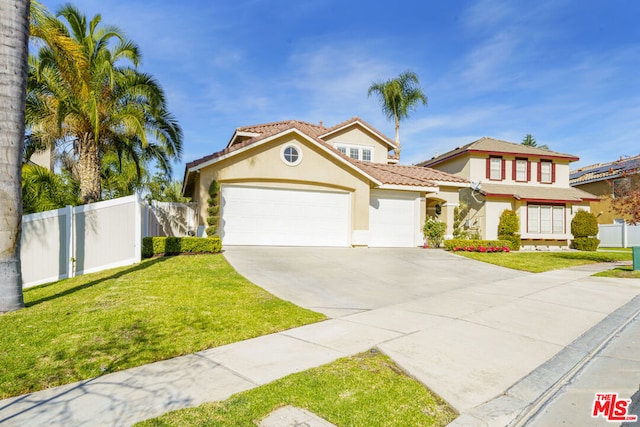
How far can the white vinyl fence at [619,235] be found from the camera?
30.5m

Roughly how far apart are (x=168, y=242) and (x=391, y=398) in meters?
11.2

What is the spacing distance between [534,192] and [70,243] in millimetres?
26703

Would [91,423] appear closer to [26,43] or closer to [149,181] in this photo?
[26,43]

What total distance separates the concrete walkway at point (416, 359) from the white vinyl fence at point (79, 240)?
306 inches

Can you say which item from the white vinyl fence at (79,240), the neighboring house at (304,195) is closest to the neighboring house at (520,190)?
the neighboring house at (304,195)

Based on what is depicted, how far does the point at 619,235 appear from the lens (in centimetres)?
3105

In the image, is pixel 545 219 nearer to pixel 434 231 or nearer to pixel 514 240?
pixel 514 240

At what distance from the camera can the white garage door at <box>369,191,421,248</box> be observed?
765 inches

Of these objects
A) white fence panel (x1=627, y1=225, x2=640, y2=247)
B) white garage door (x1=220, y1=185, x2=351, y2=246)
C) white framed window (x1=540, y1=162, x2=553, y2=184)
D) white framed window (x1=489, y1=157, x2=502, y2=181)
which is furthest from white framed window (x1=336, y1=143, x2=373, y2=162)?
white fence panel (x1=627, y1=225, x2=640, y2=247)

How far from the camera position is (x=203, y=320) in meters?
6.53

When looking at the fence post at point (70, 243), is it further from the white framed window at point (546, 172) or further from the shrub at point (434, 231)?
the white framed window at point (546, 172)

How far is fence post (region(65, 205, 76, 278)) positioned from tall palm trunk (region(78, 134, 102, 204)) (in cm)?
315

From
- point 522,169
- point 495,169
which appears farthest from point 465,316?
point 522,169

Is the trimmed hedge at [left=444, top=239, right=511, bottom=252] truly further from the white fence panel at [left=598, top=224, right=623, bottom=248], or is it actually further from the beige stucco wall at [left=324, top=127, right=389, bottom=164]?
the white fence panel at [left=598, top=224, right=623, bottom=248]
